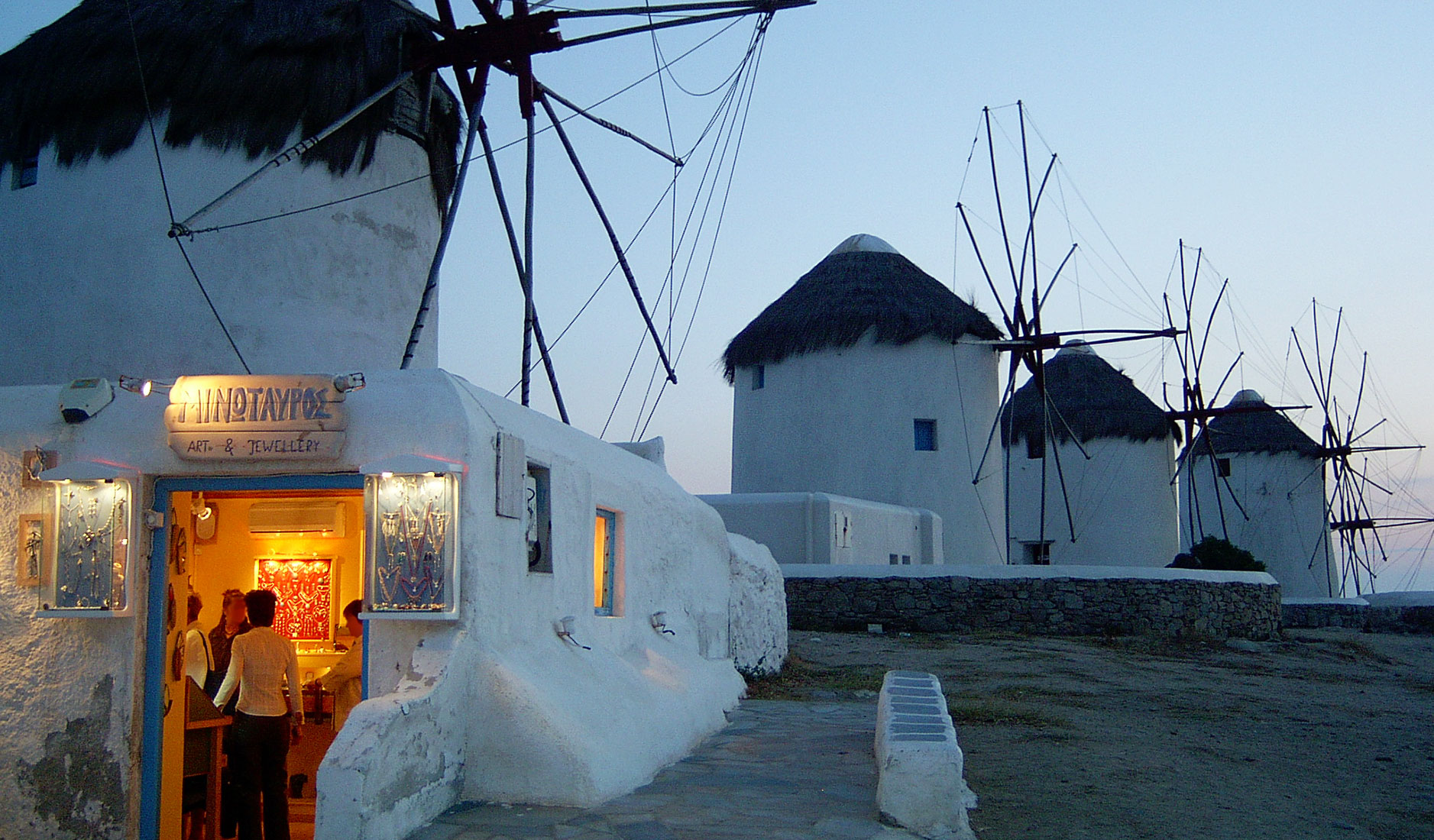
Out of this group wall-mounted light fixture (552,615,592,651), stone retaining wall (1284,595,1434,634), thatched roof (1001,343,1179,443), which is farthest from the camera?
thatched roof (1001,343,1179,443)

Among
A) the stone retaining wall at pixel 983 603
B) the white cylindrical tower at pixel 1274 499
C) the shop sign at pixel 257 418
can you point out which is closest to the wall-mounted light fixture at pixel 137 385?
the shop sign at pixel 257 418

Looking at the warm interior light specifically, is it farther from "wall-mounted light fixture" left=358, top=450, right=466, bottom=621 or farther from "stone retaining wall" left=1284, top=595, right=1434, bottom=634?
"stone retaining wall" left=1284, top=595, right=1434, bottom=634

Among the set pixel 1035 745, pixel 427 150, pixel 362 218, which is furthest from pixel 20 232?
pixel 1035 745

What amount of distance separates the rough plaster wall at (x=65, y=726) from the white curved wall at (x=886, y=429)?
694 inches

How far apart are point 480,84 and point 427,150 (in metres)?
0.94

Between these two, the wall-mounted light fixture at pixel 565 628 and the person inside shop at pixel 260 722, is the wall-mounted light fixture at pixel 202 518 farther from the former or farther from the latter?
the wall-mounted light fixture at pixel 565 628

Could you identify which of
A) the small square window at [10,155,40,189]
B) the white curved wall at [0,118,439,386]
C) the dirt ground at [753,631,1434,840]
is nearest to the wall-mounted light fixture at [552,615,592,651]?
the dirt ground at [753,631,1434,840]

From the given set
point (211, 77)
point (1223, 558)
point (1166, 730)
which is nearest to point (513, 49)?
point (211, 77)

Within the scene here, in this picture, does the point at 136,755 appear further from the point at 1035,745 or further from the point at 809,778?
the point at 1035,745

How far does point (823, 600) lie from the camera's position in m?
18.1

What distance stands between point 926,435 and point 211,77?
55.7 feet

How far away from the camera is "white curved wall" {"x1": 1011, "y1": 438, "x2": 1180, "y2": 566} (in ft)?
99.5

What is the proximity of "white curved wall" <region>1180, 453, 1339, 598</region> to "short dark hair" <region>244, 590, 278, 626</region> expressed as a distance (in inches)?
1253

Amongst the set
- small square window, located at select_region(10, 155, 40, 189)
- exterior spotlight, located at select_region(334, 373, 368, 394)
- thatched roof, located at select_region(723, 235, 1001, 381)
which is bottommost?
exterior spotlight, located at select_region(334, 373, 368, 394)
